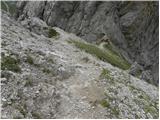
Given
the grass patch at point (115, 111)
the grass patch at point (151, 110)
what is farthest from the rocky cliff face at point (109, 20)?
the grass patch at point (115, 111)

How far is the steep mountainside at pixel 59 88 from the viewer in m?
28.8

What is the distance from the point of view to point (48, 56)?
38562mm

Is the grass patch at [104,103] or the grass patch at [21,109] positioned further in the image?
the grass patch at [104,103]

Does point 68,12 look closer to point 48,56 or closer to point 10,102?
point 48,56

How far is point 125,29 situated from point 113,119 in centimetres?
6437

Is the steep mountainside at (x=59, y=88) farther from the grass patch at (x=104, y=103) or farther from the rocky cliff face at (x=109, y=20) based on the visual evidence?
the rocky cliff face at (x=109, y=20)

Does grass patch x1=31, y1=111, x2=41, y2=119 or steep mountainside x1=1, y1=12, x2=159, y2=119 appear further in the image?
steep mountainside x1=1, y1=12, x2=159, y2=119

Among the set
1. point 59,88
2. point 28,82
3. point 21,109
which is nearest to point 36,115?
point 21,109

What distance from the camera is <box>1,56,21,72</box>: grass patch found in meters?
32.7

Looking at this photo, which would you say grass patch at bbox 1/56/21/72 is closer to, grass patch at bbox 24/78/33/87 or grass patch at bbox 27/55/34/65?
grass patch at bbox 27/55/34/65

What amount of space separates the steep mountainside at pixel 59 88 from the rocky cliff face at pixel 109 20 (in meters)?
45.5

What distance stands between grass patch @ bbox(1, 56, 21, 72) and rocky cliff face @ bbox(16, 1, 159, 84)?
52.0 metres

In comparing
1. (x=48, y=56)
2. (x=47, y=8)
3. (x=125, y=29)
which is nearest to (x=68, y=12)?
(x=47, y=8)

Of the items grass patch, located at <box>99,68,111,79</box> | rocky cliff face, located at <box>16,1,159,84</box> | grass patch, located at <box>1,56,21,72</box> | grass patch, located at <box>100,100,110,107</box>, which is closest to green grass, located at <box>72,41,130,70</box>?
grass patch, located at <box>99,68,111,79</box>
